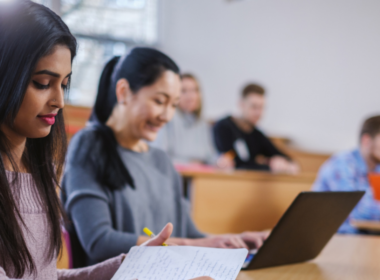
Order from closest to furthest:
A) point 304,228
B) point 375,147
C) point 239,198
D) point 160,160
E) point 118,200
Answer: point 304,228
point 118,200
point 160,160
point 375,147
point 239,198

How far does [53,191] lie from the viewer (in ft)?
2.77

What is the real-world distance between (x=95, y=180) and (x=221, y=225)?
154cm

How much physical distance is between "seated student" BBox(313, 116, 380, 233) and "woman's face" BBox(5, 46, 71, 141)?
212 centimetres

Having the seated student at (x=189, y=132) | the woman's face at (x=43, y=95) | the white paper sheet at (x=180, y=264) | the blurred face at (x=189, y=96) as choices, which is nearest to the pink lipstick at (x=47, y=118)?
the woman's face at (x=43, y=95)

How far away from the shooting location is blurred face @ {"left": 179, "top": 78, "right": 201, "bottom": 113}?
3.33 m

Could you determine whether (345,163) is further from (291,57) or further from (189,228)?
(291,57)

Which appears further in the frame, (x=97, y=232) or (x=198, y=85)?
(x=198, y=85)

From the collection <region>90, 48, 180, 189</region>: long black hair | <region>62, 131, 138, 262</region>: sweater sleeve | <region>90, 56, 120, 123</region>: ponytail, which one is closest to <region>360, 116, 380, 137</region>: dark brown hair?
<region>90, 48, 180, 189</region>: long black hair

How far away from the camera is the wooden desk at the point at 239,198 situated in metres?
2.48

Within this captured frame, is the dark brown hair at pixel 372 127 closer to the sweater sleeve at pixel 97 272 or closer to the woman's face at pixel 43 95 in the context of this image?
the sweater sleeve at pixel 97 272

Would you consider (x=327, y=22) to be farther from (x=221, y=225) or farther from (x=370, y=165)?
(x=221, y=225)

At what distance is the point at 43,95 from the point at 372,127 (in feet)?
7.32

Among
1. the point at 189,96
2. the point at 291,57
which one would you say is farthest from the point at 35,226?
the point at 291,57

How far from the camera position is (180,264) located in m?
0.73
